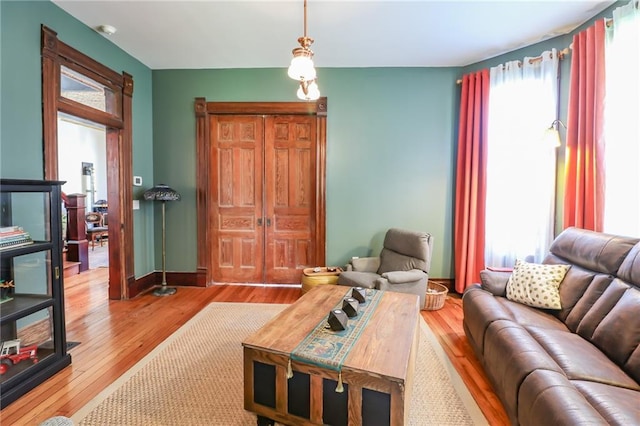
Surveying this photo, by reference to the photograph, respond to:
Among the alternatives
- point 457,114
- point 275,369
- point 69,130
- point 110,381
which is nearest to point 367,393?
point 275,369

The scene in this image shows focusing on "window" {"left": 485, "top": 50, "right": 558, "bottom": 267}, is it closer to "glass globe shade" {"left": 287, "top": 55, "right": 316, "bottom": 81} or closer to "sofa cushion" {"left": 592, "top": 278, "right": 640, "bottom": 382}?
"sofa cushion" {"left": 592, "top": 278, "right": 640, "bottom": 382}

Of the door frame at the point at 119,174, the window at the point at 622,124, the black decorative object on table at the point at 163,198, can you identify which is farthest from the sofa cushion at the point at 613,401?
the door frame at the point at 119,174

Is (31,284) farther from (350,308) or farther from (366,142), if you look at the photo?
(366,142)

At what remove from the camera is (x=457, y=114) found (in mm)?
4043

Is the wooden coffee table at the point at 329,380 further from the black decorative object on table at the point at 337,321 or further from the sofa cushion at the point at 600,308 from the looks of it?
the sofa cushion at the point at 600,308

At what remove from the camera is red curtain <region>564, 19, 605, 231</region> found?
266 cm

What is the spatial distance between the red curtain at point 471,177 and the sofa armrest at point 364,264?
3.62 ft

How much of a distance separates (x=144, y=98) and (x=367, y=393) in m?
4.49

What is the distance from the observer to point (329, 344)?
1.68 m

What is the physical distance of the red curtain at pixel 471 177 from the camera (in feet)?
12.3

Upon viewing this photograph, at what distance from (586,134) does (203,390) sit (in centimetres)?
386

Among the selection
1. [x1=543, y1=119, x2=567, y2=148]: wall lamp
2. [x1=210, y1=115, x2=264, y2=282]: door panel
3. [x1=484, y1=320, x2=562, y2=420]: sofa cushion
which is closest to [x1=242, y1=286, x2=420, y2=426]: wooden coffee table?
[x1=484, y1=320, x2=562, y2=420]: sofa cushion

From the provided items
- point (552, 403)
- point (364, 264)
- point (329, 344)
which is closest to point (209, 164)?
point (364, 264)

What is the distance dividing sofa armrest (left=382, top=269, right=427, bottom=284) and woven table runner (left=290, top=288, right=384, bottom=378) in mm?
1093
